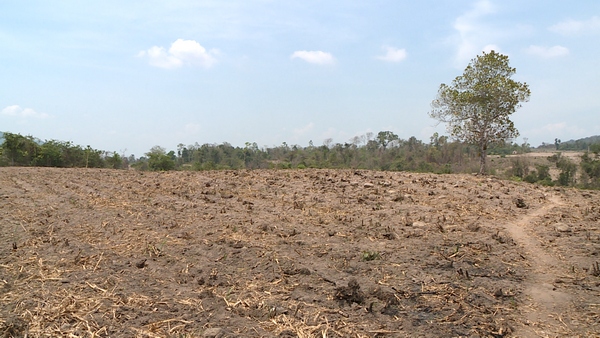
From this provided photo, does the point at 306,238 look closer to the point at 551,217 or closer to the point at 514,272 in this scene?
the point at 514,272

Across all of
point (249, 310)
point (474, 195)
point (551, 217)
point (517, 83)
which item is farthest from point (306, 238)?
point (517, 83)

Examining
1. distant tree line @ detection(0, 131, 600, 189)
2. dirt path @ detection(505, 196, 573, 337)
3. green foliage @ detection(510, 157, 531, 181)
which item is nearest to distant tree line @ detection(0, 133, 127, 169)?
distant tree line @ detection(0, 131, 600, 189)

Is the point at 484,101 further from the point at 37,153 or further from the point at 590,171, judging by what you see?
the point at 37,153

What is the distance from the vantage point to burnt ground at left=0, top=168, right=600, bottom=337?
3.37 m

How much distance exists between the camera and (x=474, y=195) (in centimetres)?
916

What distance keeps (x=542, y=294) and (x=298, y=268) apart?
262cm

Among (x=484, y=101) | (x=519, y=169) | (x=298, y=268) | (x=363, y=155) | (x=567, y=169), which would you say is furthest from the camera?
(x=363, y=155)

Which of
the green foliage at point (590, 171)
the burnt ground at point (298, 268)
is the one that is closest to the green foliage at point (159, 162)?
the burnt ground at point (298, 268)

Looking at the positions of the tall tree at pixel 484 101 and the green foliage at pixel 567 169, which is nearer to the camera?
the tall tree at pixel 484 101

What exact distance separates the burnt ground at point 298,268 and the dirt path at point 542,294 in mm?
18

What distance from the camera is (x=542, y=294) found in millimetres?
3938

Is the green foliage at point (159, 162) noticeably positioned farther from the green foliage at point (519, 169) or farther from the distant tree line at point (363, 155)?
the green foliage at point (519, 169)

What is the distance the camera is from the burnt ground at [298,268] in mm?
3369

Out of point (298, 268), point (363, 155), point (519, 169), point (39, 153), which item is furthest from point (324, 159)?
point (298, 268)
